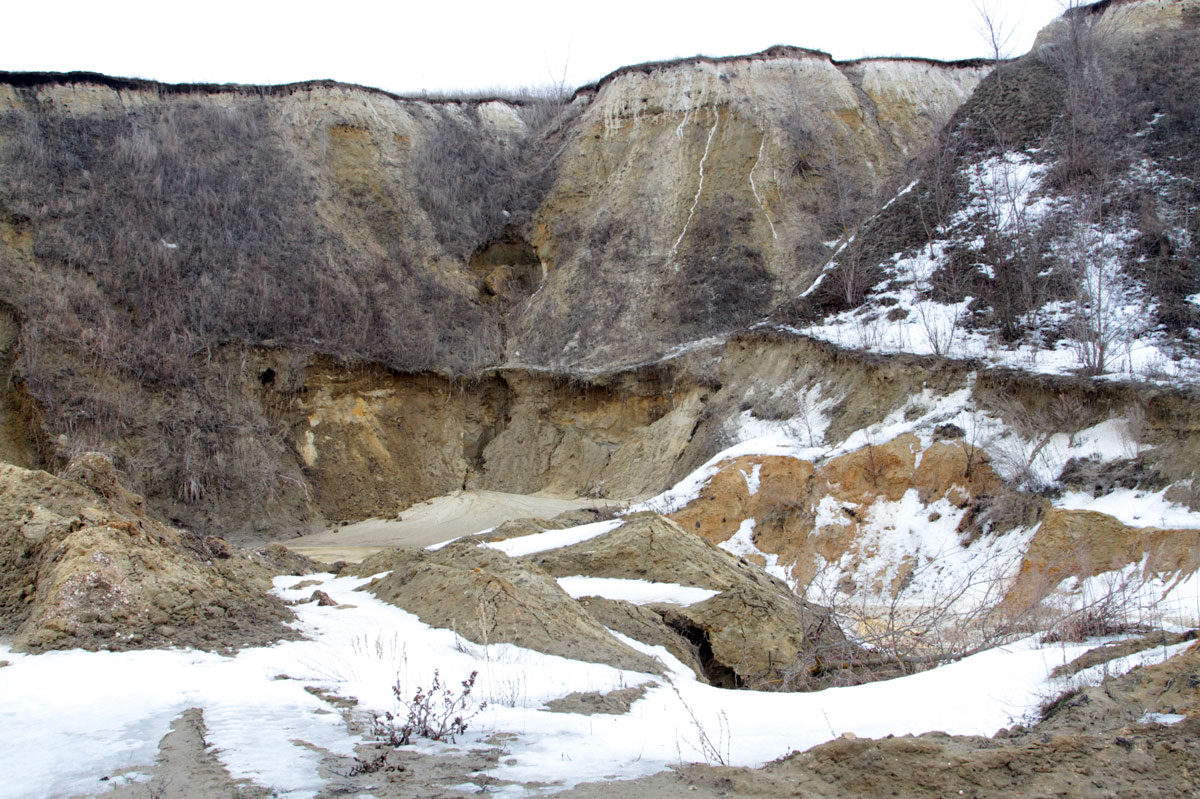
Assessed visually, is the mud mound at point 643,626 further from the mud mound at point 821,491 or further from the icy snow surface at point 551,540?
the mud mound at point 821,491

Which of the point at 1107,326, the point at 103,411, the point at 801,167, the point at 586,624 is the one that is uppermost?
the point at 801,167

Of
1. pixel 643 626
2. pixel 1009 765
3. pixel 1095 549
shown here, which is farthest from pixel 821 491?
pixel 1009 765

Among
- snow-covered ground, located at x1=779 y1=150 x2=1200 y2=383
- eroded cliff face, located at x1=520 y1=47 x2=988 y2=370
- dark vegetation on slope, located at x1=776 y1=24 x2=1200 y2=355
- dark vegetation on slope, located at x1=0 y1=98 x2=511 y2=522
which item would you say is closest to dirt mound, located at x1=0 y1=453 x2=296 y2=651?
snow-covered ground, located at x1=779 y1=150 x2=1200 y2=383

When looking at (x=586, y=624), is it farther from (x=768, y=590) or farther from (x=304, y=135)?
(x=304, y=135)

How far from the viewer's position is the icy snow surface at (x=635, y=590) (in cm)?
765

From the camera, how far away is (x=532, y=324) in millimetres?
29000

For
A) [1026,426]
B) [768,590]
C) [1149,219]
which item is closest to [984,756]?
[768,590]

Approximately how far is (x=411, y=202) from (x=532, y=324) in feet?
23.3

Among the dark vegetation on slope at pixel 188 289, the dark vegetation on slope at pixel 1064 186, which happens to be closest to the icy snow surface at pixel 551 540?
the dark vegetation on slope at pixel 1064 186

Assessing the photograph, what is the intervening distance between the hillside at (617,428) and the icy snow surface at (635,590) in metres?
0.06

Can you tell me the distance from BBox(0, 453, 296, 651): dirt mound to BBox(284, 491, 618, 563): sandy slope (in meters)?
11.9

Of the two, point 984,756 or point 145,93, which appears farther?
point 145,93

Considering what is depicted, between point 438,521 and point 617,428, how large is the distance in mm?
6120

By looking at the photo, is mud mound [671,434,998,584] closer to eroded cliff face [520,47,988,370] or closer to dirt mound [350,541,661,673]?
dirt mound [350,541,661,673]
